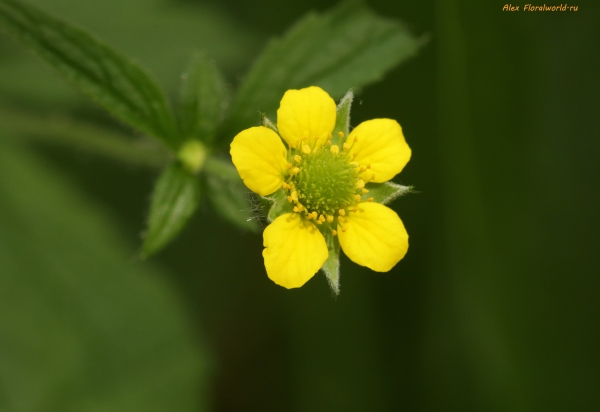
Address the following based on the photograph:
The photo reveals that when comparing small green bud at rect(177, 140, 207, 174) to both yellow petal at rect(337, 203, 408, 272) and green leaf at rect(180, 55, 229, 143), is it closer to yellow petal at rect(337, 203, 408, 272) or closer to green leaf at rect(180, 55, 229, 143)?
green leaf at rect(180, 55, 229, 143)

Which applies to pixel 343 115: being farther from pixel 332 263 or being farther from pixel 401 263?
pixel 401 263

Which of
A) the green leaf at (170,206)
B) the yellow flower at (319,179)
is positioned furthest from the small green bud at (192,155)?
the yellow flower at (319,179)

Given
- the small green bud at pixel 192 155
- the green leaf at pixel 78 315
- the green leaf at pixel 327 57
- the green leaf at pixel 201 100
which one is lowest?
the green leaf at pixel 78 315

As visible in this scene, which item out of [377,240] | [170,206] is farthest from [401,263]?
[170,206]

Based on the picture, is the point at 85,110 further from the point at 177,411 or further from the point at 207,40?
the point at 177,411

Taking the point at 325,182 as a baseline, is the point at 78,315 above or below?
below

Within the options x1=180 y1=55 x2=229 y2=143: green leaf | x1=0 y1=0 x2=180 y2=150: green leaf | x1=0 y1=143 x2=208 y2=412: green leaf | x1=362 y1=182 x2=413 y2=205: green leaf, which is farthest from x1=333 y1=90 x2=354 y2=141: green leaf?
x1=0 y1=143 x2=208 y2=412: green leaf

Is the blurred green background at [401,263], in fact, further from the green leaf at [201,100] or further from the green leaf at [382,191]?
the green leaf at [382,191]
